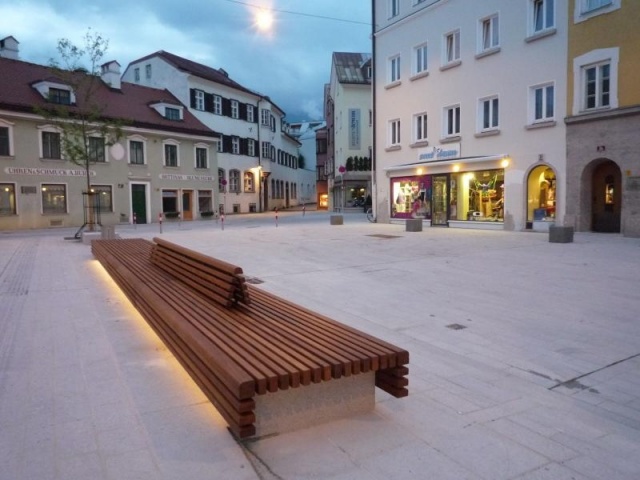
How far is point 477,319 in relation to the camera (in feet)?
21.2

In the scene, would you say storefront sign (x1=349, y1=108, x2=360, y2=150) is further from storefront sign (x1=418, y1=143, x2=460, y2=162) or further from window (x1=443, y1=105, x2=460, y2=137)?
window (x1=443, y1=105, x2=460, y2=137)

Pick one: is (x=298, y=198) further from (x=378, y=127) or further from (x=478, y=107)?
(x=478, y=107)

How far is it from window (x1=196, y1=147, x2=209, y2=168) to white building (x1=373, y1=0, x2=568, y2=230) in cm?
1537

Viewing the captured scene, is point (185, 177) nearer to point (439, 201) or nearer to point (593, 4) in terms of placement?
point (439, 201)

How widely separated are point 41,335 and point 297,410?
3.94 meters

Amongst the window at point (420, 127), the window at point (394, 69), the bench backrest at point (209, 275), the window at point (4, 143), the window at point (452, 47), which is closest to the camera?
the bench backrest at point (209, 275)

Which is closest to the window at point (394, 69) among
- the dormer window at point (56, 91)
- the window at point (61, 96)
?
the dormer window at point (56, 91)

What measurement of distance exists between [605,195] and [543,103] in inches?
166

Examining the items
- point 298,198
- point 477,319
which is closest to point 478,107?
point 477,319

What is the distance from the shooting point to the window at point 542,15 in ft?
62.9

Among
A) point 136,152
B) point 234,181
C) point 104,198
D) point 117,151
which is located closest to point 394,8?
point 136,152

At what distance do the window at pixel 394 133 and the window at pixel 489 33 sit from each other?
6.16 meters

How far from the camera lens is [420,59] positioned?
25344 mm

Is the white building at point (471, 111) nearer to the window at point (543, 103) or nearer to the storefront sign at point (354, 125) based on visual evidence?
the window at point (543, 103)
